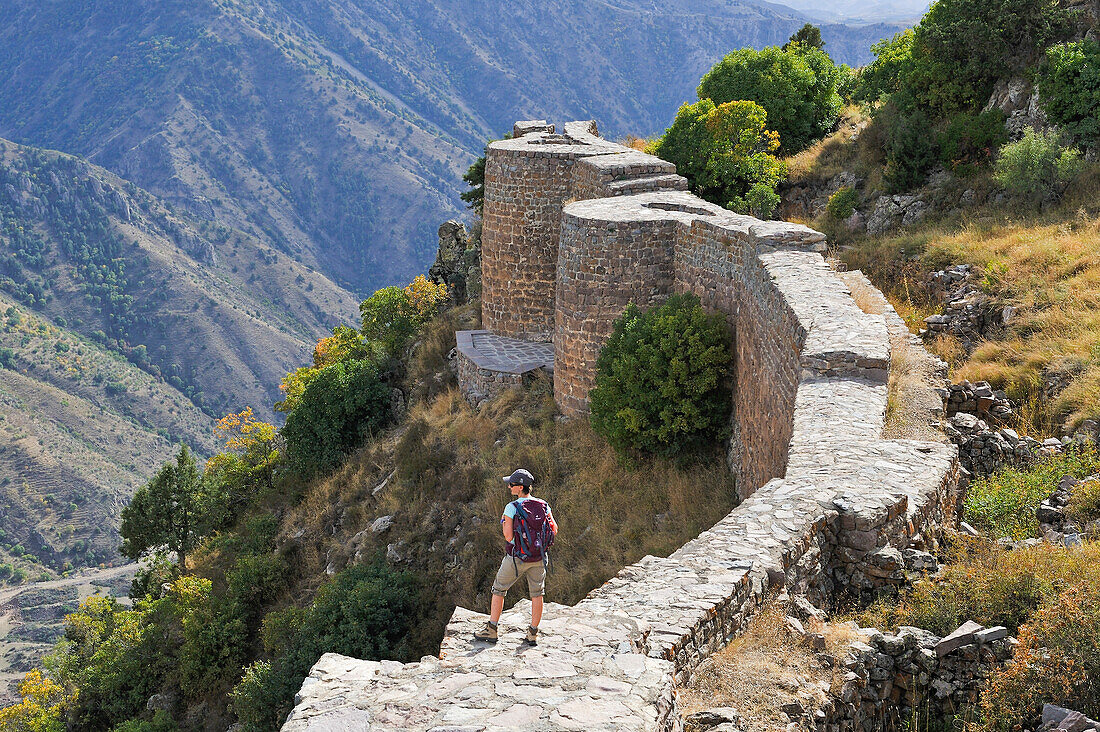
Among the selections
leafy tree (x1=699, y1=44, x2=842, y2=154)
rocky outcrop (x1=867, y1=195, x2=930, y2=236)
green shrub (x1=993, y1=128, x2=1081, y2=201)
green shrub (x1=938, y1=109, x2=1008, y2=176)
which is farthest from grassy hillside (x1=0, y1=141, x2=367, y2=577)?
green shrub (x1=993, y1=128, x2=1081, y2=201)

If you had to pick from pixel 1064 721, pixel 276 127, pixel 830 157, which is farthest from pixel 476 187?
pixel 276 127

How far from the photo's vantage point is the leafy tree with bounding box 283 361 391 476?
60.5 feet

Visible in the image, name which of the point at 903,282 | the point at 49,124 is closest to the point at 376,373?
the point at 903,282

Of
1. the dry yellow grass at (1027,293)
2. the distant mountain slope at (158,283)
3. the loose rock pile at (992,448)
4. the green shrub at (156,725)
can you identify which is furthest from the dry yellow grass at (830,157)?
the distant mountain slope at (158,283)

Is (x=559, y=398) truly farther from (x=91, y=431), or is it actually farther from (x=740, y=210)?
(x=91, y=431)

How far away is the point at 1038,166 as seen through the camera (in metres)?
14.5

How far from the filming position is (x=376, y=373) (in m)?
19.0

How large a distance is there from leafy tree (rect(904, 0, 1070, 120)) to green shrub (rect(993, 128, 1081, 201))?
9.77 feet

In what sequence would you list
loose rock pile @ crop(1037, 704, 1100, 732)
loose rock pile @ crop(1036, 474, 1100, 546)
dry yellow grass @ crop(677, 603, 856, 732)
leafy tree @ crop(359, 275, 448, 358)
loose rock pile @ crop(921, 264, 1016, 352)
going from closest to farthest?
loose rock pile @ crop(1037, 704, 1100, 732) → dry yellow grass @ crop(677, 603, 856, 732) → loose rock pile @ crop(1036, 474, 1100, 546) → loose rock pile @ crop(921, 264, 1016, 352) → leafy tree @ crop(359, 275, 448, 358)

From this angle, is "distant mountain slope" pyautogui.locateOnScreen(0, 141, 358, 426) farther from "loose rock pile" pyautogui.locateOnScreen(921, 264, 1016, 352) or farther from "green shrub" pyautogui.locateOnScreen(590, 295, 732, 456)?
"loose rock pile" pyautogui.locateOnScreen(921, 264, 1016, 352)

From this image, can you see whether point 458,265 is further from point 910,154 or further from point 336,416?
point 910,154

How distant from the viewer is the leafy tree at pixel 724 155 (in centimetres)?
1852

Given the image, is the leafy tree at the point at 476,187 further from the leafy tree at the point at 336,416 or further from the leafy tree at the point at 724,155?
the leafy tree at the point at 336,416

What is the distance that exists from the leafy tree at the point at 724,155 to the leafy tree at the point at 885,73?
3401mm
